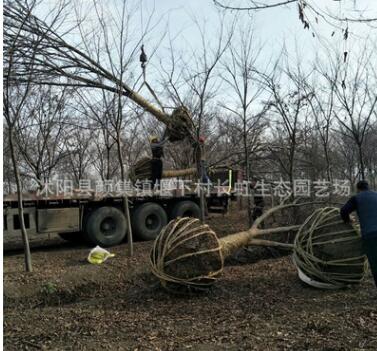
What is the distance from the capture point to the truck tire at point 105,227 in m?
11.9

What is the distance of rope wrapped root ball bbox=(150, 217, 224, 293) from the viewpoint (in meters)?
7.01

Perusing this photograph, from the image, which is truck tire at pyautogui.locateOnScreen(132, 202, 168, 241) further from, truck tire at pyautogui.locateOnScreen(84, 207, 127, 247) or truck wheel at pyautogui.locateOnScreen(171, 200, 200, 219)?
truck tire at pyautogui.locateOnScreen(84, 207, 127, 247)

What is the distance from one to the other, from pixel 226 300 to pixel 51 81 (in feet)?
18.8

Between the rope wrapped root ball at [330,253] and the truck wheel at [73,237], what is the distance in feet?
22.5

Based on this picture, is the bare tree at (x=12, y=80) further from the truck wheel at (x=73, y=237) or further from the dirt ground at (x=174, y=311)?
the truck wheel at (x=73, y=237)

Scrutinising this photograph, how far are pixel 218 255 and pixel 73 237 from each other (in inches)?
267

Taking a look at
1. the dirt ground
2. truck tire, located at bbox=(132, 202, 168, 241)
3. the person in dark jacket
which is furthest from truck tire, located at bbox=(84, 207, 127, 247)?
the person in dark jacket

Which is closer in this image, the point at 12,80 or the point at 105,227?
the point at 12,80

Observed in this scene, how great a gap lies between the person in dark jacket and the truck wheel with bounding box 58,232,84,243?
797 centimetres

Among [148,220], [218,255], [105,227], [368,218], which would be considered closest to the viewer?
[368,218]

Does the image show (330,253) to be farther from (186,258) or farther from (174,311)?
(174,311)

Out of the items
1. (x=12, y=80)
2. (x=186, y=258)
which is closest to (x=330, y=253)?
(x=186, y=258)

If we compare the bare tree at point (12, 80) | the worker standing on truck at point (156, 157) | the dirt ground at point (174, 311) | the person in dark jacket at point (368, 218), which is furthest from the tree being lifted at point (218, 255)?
the worker standing on truck at point (156, 157)

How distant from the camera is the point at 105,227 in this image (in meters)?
12.2
